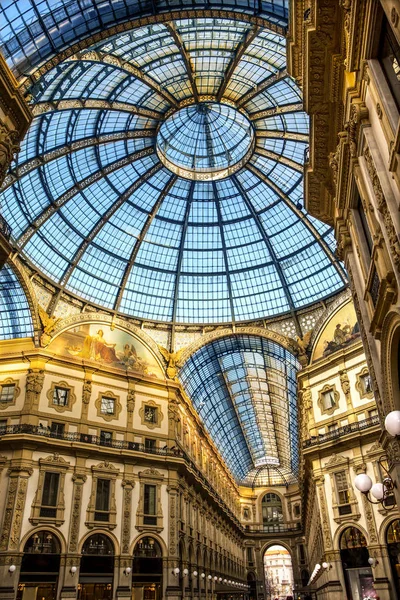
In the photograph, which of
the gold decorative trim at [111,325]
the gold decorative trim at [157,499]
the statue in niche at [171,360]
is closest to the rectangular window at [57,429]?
the gold decorative trim at [157,499]

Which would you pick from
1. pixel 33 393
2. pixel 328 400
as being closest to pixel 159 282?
pixel 33 393

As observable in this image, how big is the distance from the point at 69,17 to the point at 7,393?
86.4 feet

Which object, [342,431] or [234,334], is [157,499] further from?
[234,334]

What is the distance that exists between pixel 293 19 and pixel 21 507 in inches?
1239

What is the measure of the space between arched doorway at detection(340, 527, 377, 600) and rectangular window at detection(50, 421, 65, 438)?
2209 cm

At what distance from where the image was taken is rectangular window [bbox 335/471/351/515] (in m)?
33.5

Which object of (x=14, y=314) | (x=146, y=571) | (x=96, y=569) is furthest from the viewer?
(x=14, y=314)

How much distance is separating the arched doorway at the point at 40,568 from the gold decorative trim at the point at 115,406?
9508 mm

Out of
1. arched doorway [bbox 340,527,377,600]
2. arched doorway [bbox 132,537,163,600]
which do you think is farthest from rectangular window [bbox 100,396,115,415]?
arched doorway [bbox 340,527,377,600]

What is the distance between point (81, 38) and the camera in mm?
21734

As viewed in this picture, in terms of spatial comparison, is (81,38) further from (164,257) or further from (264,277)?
(264,277)

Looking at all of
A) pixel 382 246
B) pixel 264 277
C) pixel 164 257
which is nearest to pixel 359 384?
pixel 264 277

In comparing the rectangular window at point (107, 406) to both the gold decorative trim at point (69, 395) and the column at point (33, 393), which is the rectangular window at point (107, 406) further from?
the column at point (33, 393)

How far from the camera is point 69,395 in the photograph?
3716 cm
